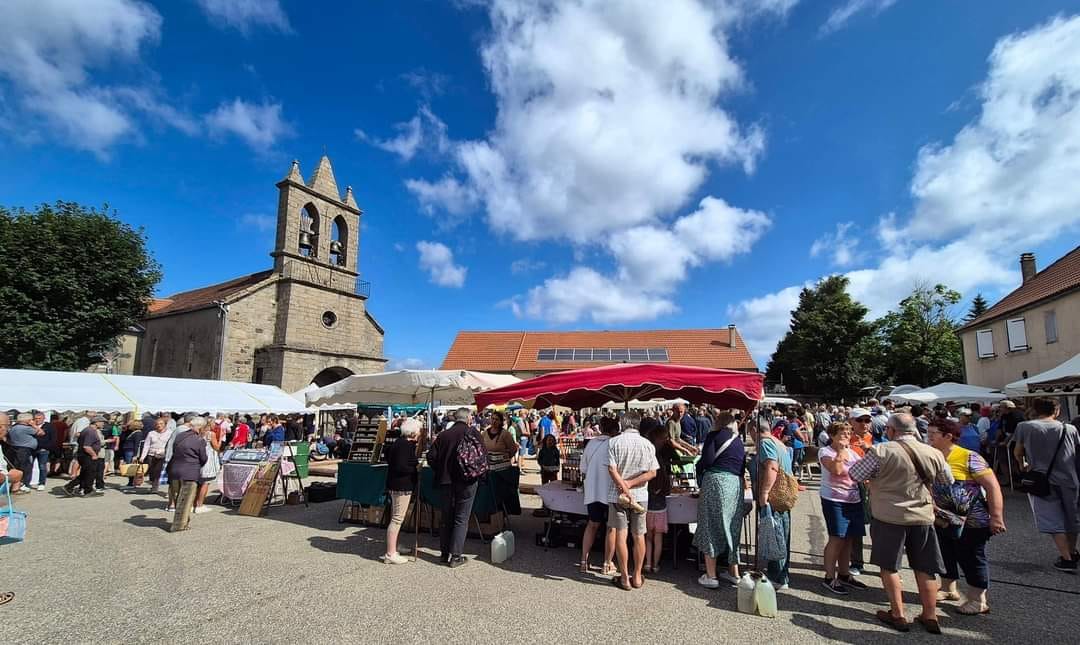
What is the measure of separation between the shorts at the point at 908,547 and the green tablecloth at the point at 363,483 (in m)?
5.93

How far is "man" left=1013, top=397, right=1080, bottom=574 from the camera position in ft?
16.6

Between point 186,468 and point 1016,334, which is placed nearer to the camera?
point 186,468

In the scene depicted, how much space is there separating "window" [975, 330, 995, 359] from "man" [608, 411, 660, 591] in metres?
24.3

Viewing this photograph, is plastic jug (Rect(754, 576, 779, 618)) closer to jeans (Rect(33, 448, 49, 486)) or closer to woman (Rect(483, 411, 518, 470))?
woman (Rect(483, 411, 518, 470))

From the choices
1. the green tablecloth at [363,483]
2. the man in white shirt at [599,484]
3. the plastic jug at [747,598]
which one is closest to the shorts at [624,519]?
the man in white shirt at [599,484]

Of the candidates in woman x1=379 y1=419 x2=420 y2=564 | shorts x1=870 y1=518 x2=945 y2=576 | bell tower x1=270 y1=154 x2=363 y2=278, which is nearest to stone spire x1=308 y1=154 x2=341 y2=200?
bell tower x1=270 y1=154 x2=363 y2=278

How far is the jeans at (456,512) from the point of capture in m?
5.57

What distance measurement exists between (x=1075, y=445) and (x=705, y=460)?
13.1ft

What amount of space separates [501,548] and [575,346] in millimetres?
34691

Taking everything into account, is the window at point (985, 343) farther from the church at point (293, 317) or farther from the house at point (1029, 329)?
the church at point (293, 317)

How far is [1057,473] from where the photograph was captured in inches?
201

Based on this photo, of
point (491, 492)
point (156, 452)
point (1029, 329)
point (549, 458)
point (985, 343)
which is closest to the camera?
point (491, 492)

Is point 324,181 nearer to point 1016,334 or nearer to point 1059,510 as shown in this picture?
point 1059,510

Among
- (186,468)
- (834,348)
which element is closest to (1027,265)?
(834,348)
